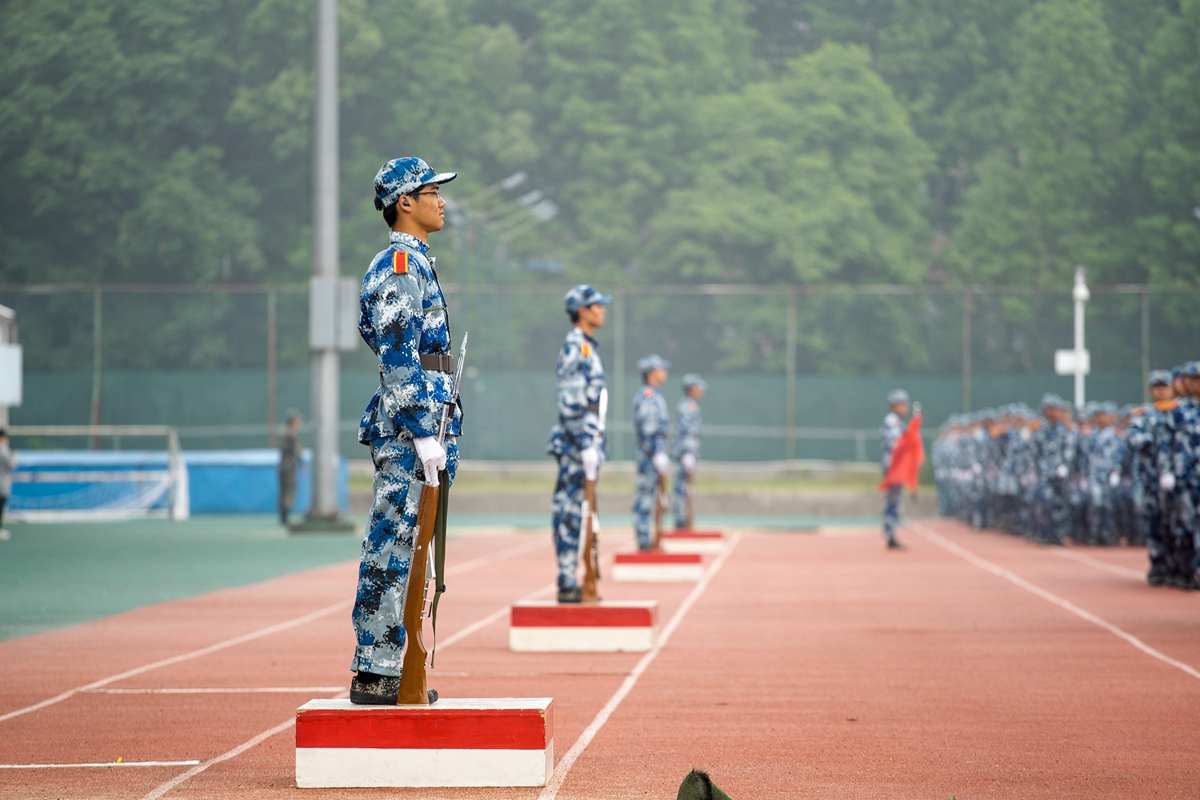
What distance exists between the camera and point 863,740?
8555mm

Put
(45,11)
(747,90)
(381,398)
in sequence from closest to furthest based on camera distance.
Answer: (381,398) < (45,11) < (747,90)

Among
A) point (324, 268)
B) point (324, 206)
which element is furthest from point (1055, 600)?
point (324, 206)

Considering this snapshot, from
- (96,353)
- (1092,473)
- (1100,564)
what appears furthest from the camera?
(96,353)

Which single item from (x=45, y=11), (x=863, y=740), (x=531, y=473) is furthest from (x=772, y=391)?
(x=863, y=740)

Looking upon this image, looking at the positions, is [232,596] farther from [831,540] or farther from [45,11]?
[45,11]

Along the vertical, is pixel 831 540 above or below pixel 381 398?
below

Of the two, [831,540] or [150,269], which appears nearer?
[831,540]

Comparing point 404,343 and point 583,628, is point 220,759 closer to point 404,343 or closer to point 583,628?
point 404,343

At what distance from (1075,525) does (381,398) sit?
23.2 metres

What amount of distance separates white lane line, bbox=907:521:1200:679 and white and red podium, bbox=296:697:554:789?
5.60m

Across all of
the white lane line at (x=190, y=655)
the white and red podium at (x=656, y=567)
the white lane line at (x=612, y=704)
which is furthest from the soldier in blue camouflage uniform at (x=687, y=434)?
the white lane line at (x=190, y=655)

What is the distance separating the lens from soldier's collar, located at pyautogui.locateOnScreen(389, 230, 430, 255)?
7.52 metres

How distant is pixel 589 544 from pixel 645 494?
9454 mm

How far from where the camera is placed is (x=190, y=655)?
1241cm
